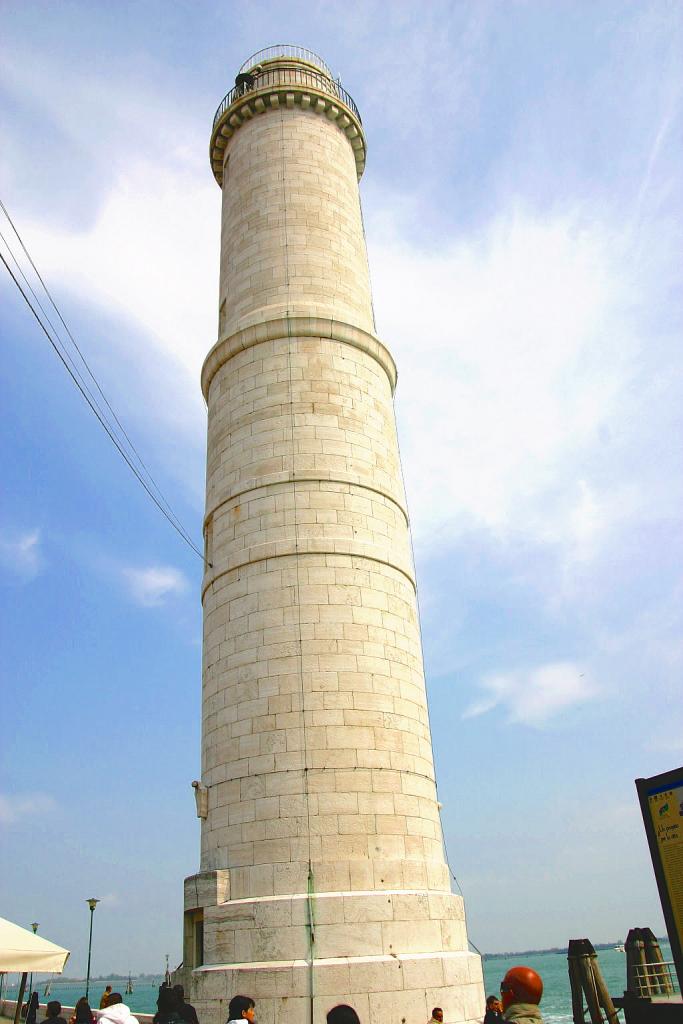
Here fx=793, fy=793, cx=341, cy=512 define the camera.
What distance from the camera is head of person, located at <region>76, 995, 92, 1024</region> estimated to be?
681cm

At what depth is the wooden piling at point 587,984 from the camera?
9.11 meters

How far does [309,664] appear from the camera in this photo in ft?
39.3

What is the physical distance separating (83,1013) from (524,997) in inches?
182

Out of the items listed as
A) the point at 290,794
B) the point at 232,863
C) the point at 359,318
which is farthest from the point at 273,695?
the point at 359,318

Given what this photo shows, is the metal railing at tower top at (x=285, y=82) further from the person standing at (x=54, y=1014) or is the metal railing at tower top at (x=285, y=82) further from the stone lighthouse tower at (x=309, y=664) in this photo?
the person standing at (x=54, y=1014)

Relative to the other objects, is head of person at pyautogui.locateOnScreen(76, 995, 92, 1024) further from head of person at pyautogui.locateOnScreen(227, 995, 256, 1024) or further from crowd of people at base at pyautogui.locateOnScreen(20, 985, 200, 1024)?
head of person at pyautogui.locateOnScreen(227, 995, 256, 1024)

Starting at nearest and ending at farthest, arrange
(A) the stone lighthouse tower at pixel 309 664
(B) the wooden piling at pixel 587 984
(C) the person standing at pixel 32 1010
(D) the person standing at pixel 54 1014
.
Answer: (D) the person standing at pixel 54 1014 → (B) the wooden piling at pixel 587 984 → (A) the stone lighthouse tower at pixel 309 664 → (C) the person standing at pixel 32 1010

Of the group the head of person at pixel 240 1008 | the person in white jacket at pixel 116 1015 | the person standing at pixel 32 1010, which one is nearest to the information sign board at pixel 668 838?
the head of person at pixel 240 1008

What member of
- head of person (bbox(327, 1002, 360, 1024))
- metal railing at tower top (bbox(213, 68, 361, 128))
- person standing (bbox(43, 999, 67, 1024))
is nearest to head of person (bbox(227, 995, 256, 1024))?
person standing (bbox(43, 999, 67, 1024))

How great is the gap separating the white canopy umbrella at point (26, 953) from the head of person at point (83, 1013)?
307 centimetres

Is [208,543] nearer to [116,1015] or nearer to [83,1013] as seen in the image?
[83,1013]

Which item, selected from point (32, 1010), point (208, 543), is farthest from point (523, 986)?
point (32, 1010)

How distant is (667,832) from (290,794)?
19.2 feet

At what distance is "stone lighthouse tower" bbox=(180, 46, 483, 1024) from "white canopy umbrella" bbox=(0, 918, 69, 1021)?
183 cm
